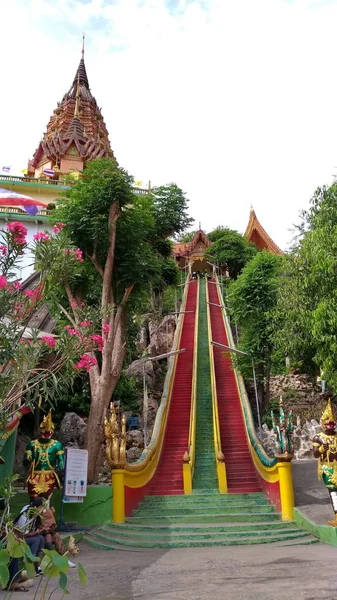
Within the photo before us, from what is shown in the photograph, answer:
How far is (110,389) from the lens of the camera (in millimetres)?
10133

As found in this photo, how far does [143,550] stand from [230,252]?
27.7 metres

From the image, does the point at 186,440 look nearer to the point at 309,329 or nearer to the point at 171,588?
the point at 309,329

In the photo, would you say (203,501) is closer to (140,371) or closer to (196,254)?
(140,371)

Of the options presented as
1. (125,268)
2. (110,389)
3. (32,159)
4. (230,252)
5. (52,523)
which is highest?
(32,159)

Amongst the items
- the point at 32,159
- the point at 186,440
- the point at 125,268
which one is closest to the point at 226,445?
the point at 186,440

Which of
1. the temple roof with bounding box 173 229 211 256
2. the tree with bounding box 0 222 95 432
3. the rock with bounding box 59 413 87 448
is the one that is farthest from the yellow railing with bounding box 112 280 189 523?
the temple roof with bounding box 173 229 211 256

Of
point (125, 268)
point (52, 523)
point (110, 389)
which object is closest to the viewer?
point (52, 523)

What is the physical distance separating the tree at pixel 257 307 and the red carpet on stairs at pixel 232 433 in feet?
3.39

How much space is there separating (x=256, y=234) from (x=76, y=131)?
634 inches

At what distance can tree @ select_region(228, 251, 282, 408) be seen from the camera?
1360 centimetres

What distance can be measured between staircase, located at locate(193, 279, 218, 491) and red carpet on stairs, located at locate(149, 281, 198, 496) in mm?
299

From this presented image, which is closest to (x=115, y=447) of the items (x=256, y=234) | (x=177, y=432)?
(x=177, y=432)

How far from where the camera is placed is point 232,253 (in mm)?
33500

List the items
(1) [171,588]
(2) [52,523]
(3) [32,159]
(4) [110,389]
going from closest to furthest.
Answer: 1. (1) [171,588]
2. (2) [52,523]
3. (4) [110,389]
4. (3) [32,159]
